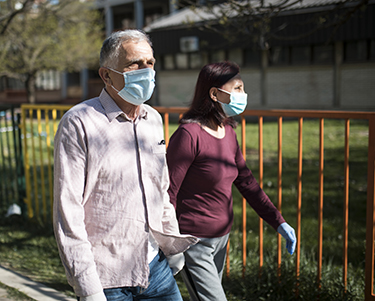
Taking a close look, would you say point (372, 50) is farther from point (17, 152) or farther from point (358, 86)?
point (17, 152)

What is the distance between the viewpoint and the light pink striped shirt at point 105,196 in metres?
1.61

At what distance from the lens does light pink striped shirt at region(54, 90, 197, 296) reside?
5.28 ft

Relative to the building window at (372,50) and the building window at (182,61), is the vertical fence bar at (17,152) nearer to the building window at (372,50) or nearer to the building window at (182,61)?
the building window at (372,50)

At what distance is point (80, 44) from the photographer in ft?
76.5

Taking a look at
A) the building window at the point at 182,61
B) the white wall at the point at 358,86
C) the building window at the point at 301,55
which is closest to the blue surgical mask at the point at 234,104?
the white wall at the point at 358,86

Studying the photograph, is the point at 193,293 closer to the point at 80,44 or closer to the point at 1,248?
the point at 1,248

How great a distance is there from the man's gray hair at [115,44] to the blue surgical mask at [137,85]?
0.16 ft

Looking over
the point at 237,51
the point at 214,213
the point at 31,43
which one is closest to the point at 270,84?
the point at 237,51

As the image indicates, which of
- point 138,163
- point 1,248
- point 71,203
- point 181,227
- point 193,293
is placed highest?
point 138,163

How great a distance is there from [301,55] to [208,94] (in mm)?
18243

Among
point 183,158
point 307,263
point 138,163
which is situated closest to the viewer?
point 138,163

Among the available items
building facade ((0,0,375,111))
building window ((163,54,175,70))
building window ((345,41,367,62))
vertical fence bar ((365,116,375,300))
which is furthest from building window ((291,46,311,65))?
vertical fence bar ((365,116,375,300))

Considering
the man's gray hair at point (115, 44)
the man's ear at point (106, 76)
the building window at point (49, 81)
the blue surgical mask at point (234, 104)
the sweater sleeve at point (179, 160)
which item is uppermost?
the building window at point (49, 81)

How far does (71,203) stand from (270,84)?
19.7 m
